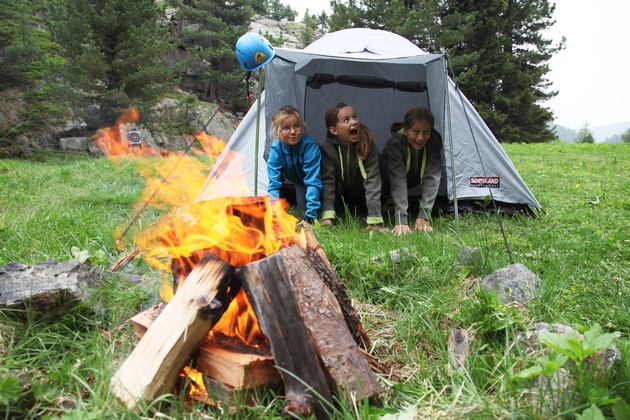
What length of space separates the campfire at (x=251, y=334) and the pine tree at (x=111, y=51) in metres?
15.2

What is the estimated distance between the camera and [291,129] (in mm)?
4293

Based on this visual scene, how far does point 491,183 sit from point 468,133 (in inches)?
32.4

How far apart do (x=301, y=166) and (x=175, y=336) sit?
10.2 ft

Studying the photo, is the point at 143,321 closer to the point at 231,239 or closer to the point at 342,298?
the point at 231,239

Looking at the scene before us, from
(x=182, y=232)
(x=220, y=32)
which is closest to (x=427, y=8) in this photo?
(x=220, y=32)

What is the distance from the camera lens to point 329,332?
1617mm

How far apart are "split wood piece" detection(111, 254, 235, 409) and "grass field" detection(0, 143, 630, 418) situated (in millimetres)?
66

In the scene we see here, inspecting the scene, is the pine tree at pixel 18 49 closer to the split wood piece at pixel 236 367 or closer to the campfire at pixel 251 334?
the campfire at pixel 251 334

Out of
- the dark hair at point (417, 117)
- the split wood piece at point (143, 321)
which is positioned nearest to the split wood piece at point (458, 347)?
the split wood piece at point (143, 321)

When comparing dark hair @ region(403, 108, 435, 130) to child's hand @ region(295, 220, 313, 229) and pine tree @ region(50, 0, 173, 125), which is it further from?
pine tree @ region(50, 0, 173, 125)

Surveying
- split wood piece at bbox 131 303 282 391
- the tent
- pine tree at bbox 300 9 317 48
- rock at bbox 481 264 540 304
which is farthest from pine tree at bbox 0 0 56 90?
pine tree at bbox 300 9 317 48

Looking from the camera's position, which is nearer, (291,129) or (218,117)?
(291,129)

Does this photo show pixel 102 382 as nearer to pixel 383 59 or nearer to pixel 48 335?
pixel 48 335

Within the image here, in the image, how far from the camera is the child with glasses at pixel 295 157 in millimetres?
4305
